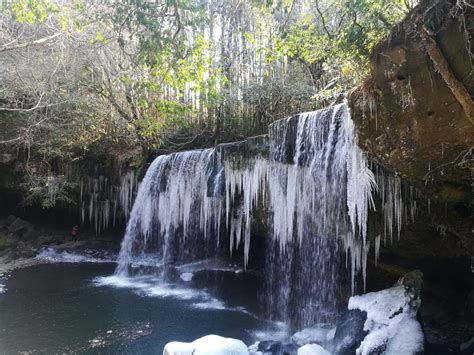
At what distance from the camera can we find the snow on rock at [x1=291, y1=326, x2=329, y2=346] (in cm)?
731

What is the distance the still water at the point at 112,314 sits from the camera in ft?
24.7

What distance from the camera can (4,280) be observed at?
12.0 meters

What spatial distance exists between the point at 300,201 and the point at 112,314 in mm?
5142

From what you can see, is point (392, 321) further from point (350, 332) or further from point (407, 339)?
point (350, 332)

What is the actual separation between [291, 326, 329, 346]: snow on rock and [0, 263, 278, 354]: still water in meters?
0.86

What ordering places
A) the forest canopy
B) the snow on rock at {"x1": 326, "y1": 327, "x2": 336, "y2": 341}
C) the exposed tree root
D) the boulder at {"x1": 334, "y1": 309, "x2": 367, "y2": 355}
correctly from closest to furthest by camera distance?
the exposed tree root → the boulder at {"x1": 334, "y1": 309, "x2": 367, "y2": 355} → the snow on rock at {"x1": 326, "y1": 327, "x2": 336, "y2": 341} → the forest canopy

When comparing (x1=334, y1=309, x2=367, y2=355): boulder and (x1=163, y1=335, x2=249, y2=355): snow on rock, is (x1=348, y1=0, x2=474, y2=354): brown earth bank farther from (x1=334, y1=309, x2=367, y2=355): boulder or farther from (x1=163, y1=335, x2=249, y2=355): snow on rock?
(x1=163, y1=335, x2=249, y2=355): snow on rock

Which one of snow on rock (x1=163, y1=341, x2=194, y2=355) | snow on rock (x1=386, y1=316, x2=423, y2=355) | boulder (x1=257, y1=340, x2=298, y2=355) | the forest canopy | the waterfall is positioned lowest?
boulder (x1=257, y1=340, x2=298, y2=355)

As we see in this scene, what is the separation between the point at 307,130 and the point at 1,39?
11.0 meters

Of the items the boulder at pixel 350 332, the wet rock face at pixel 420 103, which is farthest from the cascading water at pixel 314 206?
the boulder at pixel 350 332

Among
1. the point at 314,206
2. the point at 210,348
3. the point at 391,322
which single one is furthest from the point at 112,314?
the point at 391,322

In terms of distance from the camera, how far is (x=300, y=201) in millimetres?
8367

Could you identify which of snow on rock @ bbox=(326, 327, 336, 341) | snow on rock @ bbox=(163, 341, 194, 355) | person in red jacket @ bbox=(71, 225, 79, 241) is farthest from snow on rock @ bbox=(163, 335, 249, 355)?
person in red jacket @ bbox=(71, 225, 79, 241)

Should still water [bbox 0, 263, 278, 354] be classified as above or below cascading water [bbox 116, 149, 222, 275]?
below
